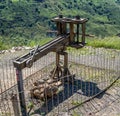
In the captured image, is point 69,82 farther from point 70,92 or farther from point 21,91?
point 21,91

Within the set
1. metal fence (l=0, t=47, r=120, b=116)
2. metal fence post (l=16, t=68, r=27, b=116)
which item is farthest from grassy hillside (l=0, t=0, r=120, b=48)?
metal fence post (l=16, t=68, r=27, b=116)

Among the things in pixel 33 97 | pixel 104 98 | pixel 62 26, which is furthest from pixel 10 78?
pixel 104 98

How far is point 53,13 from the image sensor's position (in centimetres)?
7888

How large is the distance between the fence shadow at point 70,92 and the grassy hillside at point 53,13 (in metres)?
50.2

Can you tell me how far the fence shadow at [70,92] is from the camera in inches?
264

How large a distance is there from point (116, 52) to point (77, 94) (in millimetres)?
3520

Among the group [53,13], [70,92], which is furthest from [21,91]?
[53,13]

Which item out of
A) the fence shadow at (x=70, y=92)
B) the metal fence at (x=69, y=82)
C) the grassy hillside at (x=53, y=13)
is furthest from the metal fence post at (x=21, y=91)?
the grassy hillside at (x=53, y=13)

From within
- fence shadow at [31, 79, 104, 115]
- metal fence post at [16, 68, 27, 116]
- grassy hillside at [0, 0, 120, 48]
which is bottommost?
grassy hillside at [0, 0, 120, 48]

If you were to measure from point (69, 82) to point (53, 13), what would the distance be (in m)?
72.1

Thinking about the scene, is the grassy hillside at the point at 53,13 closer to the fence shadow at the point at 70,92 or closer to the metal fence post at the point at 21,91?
the fence shadow at the point at 70,92

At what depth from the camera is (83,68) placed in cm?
902

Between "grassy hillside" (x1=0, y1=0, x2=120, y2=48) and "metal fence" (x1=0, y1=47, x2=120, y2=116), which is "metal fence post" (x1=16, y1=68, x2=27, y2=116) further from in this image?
"grassy hillside" (x1=0, y1=0, x2=120, y2=48)

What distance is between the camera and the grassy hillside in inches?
2594
